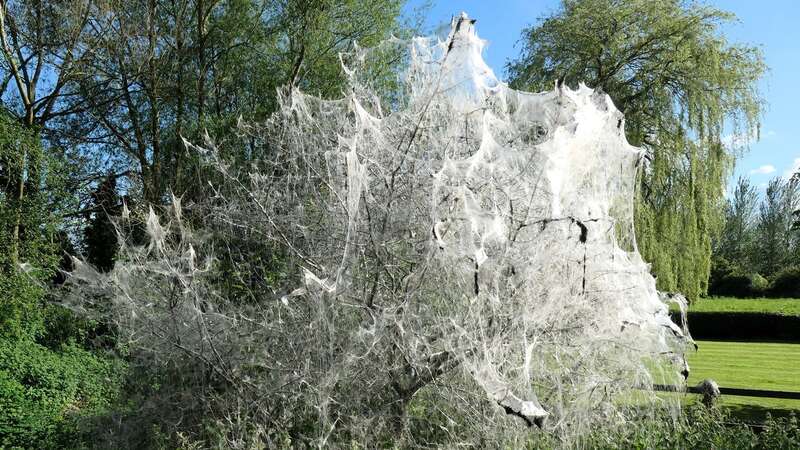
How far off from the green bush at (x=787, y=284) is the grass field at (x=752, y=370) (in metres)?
10.7

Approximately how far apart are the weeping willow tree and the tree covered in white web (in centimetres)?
882

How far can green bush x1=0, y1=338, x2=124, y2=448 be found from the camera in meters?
7.76

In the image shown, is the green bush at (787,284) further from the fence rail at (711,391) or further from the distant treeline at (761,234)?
the fence rail at (711,391)

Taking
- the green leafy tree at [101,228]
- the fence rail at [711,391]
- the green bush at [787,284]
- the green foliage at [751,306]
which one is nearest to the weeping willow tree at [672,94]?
the fence rail at [711,391]

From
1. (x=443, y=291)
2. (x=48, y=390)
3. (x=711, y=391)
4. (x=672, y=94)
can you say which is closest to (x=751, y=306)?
(x=672, y=94)

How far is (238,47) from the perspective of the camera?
1533 centimetres

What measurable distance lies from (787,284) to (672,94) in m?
17.6

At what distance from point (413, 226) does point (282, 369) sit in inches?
58.0

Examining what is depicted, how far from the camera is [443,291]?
5281 millimetres

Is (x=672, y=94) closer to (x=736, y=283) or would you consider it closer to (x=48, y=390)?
(x=48, y=390)

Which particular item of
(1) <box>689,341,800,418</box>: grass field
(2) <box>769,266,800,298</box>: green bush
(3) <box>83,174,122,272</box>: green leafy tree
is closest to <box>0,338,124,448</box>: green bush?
(3) <box>83,174,122,272</box>: green leafy tree

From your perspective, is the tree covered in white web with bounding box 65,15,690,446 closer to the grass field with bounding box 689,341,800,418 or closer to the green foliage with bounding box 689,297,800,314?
the grass field with bounding box 689,341,800,418

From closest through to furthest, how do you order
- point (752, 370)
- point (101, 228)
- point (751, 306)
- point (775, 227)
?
point (752, 370) → point (101, 228) → point (751, 306) → point (775, 227)

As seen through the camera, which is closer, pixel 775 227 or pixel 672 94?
pixel 672 94
